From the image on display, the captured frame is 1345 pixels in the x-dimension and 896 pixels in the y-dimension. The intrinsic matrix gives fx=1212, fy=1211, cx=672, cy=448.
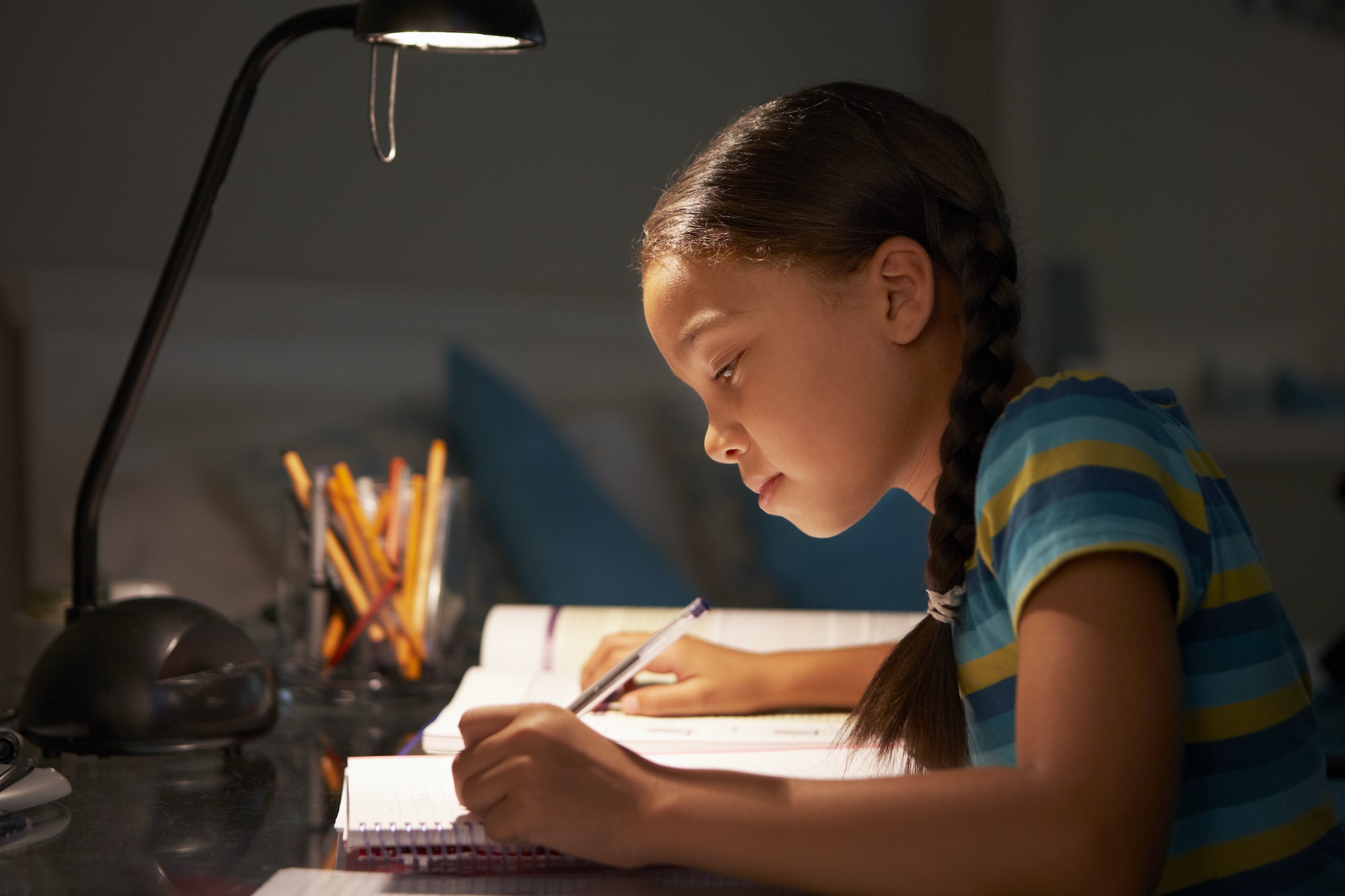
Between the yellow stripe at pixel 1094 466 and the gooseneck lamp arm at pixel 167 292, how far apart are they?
55cm

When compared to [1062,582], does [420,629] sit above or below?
below

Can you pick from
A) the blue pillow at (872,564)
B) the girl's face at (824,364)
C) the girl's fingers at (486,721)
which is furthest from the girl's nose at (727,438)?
the blue pillow at (872,564)

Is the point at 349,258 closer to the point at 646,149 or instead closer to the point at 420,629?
the point at 646,149

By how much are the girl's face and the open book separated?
207 millimetres

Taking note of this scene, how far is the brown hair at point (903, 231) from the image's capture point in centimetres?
59

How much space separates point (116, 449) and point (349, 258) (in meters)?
1.16

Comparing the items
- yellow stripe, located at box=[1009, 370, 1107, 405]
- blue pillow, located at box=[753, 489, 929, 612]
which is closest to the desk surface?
yellow stripe, located at box=[1009, 370, 1107, 405]

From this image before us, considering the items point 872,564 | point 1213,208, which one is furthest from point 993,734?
point 1213,208

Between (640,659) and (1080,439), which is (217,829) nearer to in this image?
(640,659)

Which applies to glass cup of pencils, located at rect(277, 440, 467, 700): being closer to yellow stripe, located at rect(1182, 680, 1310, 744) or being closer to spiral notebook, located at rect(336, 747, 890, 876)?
spiral notebook, located at rect(336, 747, 890, 876)

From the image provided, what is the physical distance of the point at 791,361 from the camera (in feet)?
2.13

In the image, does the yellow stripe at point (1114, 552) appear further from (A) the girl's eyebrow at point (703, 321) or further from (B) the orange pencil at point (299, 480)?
(B) the orange pencil at point (299, 480)

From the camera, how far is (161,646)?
737 millimetres

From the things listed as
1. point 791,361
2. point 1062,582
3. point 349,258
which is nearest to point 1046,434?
point 1062,582
